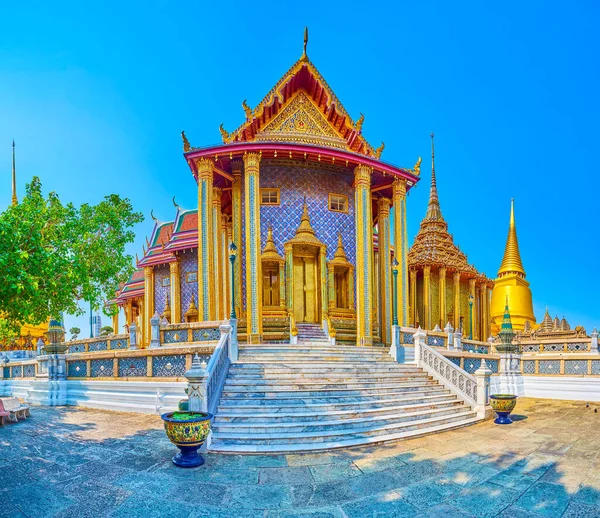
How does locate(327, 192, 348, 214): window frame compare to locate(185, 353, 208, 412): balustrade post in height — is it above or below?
above

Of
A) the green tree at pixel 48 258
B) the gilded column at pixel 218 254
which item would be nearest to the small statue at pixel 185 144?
the gilded column at pixel 218 254

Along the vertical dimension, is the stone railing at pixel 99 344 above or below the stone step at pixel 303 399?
above

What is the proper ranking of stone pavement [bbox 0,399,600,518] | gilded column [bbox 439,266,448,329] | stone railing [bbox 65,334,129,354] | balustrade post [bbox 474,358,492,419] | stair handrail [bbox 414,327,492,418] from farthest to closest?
gilded column [bbox 439,266,448,329], stone railing [bbox 65,334,129,354], stair handrail [bbox 414,327,492,418], balustrade post [bbox 474,358,492,419], stone pavement [bbox 0,399,600,518]

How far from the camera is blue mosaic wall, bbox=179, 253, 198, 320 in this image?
24.0 m

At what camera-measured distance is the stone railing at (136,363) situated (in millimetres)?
12117

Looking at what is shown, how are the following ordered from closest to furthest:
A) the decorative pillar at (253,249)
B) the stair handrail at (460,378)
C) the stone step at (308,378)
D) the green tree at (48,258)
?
the green tree at (48,258)
the stone step at (308,378)
the stair handrail at (460,378)
the decorative pillar at (253,249)

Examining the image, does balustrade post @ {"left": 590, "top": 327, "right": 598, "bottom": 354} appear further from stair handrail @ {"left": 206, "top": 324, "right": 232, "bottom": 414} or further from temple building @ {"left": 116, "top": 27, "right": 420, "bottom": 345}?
stair handrail @ {"left": 206, "top": 324, "right": 232, "bottom": 414}

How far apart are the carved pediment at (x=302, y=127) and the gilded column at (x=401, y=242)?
10.7 ft

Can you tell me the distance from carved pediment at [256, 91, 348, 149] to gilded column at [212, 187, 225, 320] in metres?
3.40

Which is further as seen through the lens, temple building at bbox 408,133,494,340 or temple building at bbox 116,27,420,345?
temple building at bbox 408,133,494,340

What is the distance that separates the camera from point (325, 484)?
20.8 ft

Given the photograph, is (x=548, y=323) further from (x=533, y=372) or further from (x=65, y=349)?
(x=65, y=349)

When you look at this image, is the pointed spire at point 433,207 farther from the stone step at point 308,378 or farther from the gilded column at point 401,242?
the stone step at point 308,378

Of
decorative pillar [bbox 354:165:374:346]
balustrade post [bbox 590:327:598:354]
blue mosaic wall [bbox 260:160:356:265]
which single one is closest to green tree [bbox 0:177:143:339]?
blue mosaic wall [bbox 260:160:356:265]
